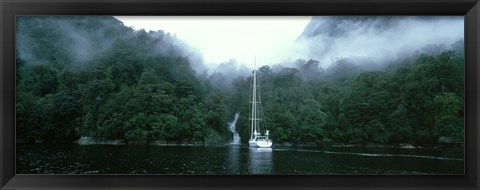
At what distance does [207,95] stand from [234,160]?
63 cm

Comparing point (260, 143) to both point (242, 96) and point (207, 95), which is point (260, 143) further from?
point (207, 95)

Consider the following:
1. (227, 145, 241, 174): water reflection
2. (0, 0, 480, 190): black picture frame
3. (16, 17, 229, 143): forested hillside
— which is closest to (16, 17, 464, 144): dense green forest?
(16, 17, 229, 143): forested hillside

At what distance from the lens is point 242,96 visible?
4.59 metres

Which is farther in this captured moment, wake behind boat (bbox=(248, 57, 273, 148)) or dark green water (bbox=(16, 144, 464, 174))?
wake behind boat (bbox=(248, 57, 273, 148))

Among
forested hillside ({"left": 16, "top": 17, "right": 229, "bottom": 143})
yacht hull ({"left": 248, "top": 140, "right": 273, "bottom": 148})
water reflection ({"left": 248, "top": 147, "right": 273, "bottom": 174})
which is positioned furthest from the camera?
yacht hull ({"left": 248, "top": 140, "right": 273, "bottom": 148})

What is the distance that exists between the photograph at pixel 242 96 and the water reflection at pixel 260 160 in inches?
0.4

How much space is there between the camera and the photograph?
4.23 metres

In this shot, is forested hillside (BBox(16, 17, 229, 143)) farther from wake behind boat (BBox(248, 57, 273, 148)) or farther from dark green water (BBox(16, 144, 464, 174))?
wake behind boat (BBox(248, 57, 273, 148))

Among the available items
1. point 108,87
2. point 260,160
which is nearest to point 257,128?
point 260,160

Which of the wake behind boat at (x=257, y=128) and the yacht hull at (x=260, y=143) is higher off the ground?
the wake behind boat at (x=257, y=128)
